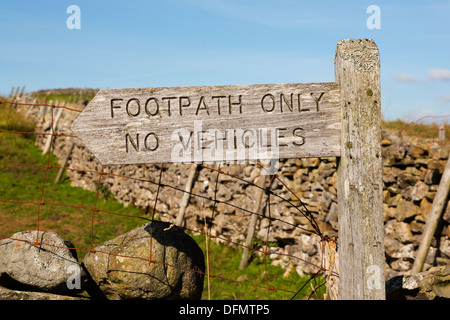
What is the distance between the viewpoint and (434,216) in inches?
226

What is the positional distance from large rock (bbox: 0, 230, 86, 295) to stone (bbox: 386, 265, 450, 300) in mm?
2659

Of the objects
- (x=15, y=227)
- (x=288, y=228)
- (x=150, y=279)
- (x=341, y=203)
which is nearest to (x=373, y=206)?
(x=341, y=203)

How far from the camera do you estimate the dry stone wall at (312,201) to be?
625 centimetres

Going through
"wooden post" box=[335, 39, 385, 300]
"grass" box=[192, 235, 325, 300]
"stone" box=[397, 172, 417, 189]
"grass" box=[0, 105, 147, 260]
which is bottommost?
"grass" box=[192, 235, 325, 300]

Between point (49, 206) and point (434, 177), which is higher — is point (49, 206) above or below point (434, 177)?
below

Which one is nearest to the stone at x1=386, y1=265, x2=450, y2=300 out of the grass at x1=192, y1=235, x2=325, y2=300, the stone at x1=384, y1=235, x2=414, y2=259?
the stone at x1=384, y1=235, x2=414, y2=259

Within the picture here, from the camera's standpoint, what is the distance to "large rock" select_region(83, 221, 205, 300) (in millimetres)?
3791

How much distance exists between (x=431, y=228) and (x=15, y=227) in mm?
8895

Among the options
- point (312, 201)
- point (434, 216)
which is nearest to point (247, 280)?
point (312, 201)

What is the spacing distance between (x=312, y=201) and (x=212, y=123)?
17.8 ft

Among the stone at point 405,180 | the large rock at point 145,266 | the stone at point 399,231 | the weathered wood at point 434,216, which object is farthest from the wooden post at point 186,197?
the large rock at point 145,266

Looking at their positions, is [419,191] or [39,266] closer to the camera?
[39,266]

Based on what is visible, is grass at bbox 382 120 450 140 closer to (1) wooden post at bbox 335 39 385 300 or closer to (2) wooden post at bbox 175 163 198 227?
(2) wooden post at bbox 175 163 198 227

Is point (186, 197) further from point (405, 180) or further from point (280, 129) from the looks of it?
point (280, 129)
